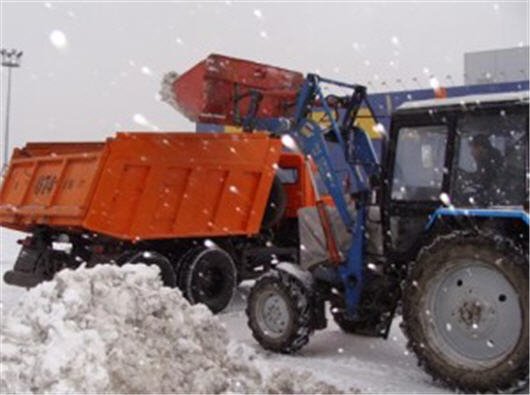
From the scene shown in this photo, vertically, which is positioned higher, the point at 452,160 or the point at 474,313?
the point at 452,160

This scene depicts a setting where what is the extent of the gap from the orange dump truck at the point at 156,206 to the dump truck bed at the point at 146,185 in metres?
0.01

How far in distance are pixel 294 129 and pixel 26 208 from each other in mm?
3961

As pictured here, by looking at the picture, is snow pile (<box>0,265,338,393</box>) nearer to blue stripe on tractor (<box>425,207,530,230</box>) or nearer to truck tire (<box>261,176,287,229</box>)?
blue stripe on tractor (<box>425,207,530,230</box>)

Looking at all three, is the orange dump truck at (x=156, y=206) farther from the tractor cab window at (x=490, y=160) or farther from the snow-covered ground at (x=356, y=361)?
the tractor cab window at (x=490, y=160)

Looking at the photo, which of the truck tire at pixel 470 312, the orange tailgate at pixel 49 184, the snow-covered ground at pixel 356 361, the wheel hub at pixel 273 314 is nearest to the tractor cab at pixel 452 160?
the truck tire at pixel 470 312

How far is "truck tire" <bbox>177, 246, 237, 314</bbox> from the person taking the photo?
8625 millimetres

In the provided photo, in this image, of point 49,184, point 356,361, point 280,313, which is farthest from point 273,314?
point 49,184

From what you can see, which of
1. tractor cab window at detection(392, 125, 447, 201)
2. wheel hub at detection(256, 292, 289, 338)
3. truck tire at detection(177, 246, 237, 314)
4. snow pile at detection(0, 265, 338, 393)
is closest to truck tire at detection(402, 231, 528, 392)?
tractor cab window at detection(392, 125, 447, 201)

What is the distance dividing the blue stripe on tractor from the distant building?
63.2ft

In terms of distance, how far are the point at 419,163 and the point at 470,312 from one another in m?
1.29

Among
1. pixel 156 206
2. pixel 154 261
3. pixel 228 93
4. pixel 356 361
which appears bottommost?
pixel 356 361

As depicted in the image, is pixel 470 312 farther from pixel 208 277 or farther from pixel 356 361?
pixel 208 277

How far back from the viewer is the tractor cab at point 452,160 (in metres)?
5.30

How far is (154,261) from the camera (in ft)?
27.5
